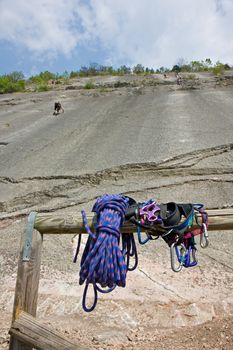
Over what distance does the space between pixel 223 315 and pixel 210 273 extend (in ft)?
2.97

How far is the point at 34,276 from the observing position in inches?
96.4

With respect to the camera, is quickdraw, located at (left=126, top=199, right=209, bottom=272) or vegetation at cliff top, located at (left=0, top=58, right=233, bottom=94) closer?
quickdraw, located at (left=126, top=199, right=209, bottom=272)

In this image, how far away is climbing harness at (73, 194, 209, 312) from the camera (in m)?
2.19

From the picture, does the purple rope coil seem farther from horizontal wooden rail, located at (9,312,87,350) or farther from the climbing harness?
horizontal wooden rail, located at (9,312,87,350)

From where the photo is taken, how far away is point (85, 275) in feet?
7.34

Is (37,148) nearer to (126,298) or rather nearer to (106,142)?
(106,142)

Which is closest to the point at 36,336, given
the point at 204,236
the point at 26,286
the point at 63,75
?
the point at 26,286

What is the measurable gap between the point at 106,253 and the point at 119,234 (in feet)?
0.50

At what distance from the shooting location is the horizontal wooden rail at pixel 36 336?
2271 millimetres

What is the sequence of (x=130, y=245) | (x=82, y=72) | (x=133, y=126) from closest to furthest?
(x=130, y=245) < (x=133, y=126) < (x=82, y=72)

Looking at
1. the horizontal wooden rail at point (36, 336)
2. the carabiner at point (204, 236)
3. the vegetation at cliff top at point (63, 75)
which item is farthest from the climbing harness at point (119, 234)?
the vegetation at cliff top at point (63, 75)

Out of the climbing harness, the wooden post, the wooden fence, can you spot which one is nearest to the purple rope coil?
the climbing harness

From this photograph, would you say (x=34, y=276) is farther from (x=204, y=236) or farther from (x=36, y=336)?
(x=204, y=236)


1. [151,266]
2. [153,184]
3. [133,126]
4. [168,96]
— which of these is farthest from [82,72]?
[151,266]
